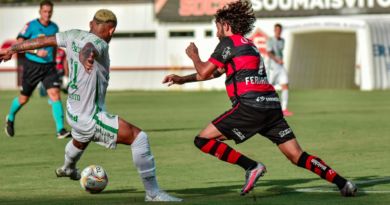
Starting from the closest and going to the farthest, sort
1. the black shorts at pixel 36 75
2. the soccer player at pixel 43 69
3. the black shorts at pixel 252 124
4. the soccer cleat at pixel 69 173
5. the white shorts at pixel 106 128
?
the white shorts at pixel 106 128 < the black shorts at pixel 252 124 < the soccer cleat at pixel 69 173 < the soccer player at pixel 43 69 < the black shorts at pixel 36 75

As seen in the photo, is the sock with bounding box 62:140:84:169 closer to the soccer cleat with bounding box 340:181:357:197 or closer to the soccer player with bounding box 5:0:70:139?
the soccer cleat with bounding box 340:181:357:197

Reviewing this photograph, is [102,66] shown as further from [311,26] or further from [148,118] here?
[311,26]

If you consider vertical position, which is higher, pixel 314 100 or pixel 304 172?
pixel 304 172

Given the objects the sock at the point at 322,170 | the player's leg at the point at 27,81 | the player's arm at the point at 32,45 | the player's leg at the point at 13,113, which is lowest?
the player's leg at the point at 13,113

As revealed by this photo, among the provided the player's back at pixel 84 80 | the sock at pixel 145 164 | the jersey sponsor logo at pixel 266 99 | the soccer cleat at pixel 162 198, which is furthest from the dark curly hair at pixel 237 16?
the soccer cleat at pixel 162 198

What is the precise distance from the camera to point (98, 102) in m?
10.1

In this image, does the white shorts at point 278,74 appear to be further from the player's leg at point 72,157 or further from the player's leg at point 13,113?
the player's leg at point 72,157

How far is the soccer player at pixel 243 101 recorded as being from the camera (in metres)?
10.2

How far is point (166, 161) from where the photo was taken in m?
14.1

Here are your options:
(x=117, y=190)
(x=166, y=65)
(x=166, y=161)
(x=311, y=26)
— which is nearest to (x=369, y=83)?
(x=311, y=26)

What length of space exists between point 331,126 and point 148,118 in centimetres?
508

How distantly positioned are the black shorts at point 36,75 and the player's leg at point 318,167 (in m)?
8.33

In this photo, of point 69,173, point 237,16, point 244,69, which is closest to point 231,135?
point 244,69

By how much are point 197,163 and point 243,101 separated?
3615mm
